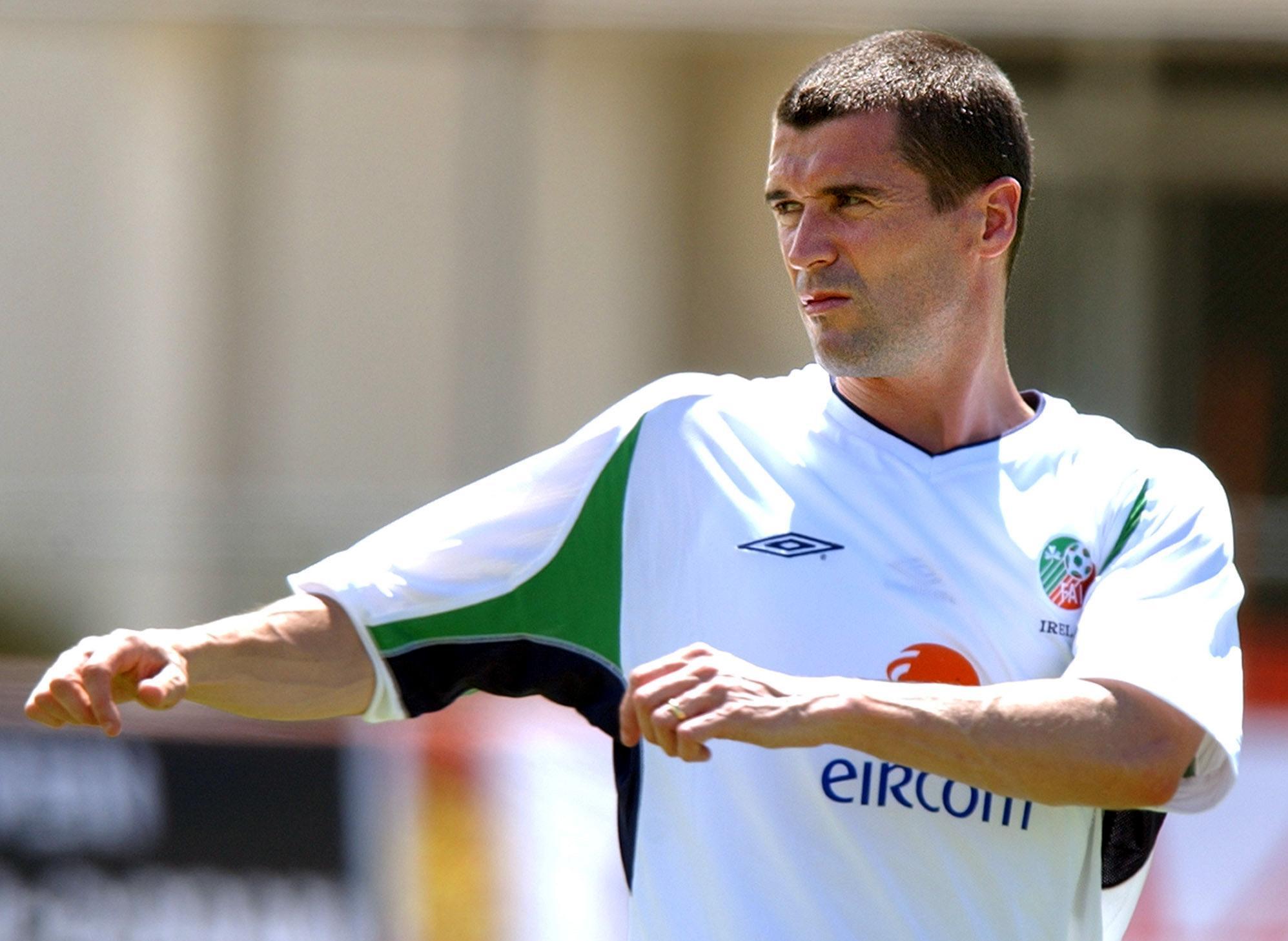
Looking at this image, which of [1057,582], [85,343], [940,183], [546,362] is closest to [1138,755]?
[1057,582]

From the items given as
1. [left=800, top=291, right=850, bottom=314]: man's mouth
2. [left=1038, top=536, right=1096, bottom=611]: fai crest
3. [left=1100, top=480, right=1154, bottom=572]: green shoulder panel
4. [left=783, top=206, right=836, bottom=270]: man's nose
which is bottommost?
[left=1038, top=536, right=1096, bottom=611]: fai crest

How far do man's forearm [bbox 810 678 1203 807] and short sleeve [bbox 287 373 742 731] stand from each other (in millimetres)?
513

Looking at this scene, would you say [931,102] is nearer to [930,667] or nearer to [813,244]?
[813,244]

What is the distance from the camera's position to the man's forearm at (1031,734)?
2.16m

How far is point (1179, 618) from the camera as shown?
237 cm

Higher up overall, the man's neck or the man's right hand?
the man's neck

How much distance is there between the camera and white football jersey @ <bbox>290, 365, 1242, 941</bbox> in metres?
2.42

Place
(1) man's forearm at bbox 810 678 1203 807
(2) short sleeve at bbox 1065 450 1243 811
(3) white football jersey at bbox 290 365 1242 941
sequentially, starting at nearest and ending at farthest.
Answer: (1) man's forearm at bbox 810 678 1203 807 < (2) short sleeve at bbox 1065 450 1243 811 < (3) white football jersey at bbox 290 365 1242 941

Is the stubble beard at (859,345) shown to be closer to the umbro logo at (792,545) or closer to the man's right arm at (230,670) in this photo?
the umbro logo at (792,545)

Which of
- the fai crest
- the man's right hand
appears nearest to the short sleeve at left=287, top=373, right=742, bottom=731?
the man's right hand

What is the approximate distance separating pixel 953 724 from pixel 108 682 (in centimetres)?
100

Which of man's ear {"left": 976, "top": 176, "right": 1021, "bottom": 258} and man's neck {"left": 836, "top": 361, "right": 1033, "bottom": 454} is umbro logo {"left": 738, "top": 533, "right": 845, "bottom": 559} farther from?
man's ear {"left": 976, "top": 176, "right": 1021, "bottom": 258}

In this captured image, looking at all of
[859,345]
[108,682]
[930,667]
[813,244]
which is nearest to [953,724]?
[930,667]

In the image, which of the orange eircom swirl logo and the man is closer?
the man
